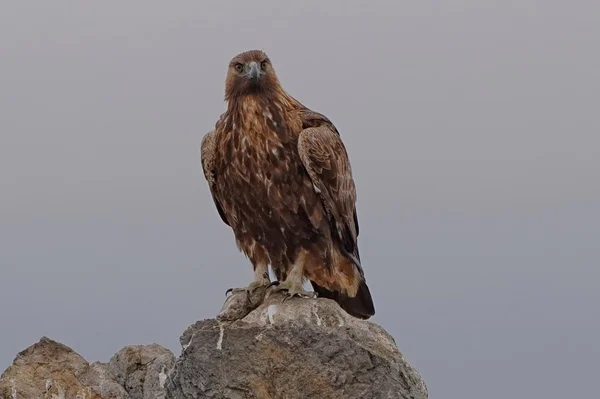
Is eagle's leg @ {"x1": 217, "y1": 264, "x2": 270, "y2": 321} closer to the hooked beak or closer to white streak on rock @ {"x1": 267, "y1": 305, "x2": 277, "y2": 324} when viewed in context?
white streak on rock @ {"x1": 267, "y1": 305, "x2": 277, "y2": 324}

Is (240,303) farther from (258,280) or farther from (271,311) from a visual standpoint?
(258,280)

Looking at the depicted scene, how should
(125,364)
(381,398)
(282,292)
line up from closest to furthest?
(381,398), (282,292), (125,364)

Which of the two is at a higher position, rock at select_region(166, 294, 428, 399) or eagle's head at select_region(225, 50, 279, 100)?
eagle's head at select_region(225, 50, 279, 100)

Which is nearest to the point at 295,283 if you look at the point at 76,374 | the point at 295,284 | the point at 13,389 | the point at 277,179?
the point at 295,284

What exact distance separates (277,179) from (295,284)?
89 centimetres

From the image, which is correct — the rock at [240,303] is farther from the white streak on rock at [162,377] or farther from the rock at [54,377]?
the rock at [54,377]

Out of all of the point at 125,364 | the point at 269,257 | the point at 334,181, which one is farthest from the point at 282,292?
the point at 125,364

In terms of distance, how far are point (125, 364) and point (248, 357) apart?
7.58ft

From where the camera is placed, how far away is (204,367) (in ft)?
29.7

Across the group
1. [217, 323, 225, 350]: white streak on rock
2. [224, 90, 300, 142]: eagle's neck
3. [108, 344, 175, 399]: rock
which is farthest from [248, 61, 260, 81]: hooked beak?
[108, 344, 175, 399]: rock

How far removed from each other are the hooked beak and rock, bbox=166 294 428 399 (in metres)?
2.05

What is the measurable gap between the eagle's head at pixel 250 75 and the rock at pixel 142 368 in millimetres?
2564

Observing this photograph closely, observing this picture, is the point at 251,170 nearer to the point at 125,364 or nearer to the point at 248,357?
the point at 248,357

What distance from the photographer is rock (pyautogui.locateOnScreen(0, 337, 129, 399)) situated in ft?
34.4
